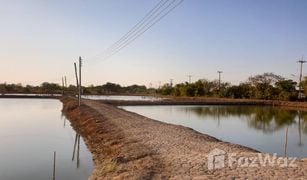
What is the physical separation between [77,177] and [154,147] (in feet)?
8.67

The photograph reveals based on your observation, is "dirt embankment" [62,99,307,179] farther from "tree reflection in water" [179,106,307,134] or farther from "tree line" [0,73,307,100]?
"tree line" [0,73,307,100]

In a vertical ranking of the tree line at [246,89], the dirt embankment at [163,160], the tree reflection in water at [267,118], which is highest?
the tree line at [246,89]

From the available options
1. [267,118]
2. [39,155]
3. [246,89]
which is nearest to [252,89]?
[246,89]

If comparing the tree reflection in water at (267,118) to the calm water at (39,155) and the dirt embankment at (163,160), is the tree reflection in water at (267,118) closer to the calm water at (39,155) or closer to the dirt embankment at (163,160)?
the dirt embankment at (163,160)

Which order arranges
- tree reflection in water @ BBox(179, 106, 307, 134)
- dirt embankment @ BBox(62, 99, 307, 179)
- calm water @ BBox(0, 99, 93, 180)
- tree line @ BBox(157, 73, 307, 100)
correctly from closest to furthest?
dirt embankment @ BBox(62, 99, 307, 179), calm water @ BBox(0, 99, 93, 180), tree reflection in water @ BBox(179, 106, 307, 134), tree line @ BBox(157, 73, 307, 100)

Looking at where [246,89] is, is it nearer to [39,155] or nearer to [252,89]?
[252,89]

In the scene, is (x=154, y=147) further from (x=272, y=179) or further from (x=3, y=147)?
(x=3, y=147)

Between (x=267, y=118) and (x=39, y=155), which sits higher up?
(x=267, y=118)

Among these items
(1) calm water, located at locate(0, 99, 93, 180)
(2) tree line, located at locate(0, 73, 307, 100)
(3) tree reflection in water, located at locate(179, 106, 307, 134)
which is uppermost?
(2) tree line, located at locate(0, 73, 307, 100)

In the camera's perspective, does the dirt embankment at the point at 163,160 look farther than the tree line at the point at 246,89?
No

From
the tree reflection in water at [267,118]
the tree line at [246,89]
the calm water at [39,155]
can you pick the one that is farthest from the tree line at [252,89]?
the calm water at [39,155]

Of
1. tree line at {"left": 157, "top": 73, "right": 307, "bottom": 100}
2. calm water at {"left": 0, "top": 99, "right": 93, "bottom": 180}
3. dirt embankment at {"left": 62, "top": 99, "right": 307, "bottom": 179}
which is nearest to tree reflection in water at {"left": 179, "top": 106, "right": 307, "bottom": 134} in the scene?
dirt embankment at {"left": 62, "top": 99, "right": 307, "bottom": 179}

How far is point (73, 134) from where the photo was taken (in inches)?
771

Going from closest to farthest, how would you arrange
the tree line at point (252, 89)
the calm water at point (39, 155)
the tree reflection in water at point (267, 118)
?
1. the calm water at point (39, 155)
2. the tree reflection in water at point (267, 118)
3. the tree line at point (252, 89)
